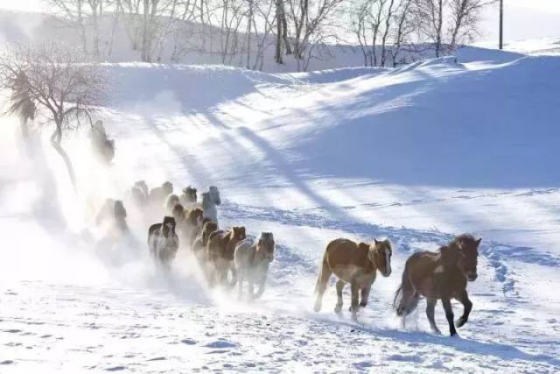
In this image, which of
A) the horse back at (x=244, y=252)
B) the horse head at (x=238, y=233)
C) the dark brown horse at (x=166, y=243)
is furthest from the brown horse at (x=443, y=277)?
the dark brown horse at (x=166, y=243)

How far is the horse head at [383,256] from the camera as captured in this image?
9.98 metres

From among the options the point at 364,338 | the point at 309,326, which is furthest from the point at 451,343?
the point at 309,326

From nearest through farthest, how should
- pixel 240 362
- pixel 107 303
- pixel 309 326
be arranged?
pixel 240 362 < pixel 309 326 < pixel 107 303

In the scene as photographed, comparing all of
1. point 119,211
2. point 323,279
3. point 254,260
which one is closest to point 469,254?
point 323,279

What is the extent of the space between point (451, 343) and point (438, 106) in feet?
78.6

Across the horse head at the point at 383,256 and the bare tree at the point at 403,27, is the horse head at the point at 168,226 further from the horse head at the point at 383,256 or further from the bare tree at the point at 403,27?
the bare tree at the point at 403,27

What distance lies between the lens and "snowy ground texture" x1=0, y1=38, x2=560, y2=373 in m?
7.91

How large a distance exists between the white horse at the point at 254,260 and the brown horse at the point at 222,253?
15.6 inches

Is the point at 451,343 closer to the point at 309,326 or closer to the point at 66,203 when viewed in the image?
the point at 309,326

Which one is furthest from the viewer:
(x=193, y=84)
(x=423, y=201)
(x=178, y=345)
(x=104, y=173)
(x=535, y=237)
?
(x=193, y=84)

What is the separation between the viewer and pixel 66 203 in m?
24.3

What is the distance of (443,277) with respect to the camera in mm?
9633

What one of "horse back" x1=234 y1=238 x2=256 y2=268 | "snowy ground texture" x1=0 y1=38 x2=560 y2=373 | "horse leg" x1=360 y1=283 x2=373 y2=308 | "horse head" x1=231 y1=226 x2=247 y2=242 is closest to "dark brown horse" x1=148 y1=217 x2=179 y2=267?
"snowy ground texture" x1=0 y1=38 x2=560 y2=373

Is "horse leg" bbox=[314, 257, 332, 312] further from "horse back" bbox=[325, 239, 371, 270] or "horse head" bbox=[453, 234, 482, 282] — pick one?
"horse head" bbox=[453, 234, 482, 282]
